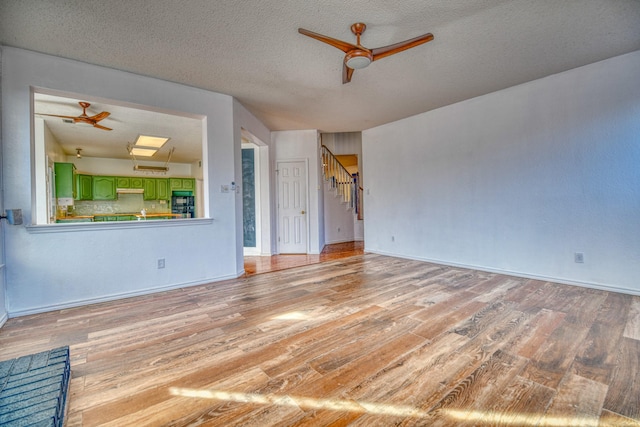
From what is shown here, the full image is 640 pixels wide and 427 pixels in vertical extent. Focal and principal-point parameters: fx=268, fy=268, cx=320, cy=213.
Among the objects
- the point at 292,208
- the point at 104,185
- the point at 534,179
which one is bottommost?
the point at 292,208

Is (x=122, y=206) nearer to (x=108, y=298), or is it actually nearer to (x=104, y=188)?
(x=104, y=188)

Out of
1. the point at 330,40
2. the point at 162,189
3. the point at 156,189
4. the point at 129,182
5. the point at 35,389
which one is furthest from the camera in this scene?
the point at 162,189

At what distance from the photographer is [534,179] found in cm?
371

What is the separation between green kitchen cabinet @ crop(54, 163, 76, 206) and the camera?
6.03 metres

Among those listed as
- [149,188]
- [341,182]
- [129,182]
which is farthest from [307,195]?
[129,182]

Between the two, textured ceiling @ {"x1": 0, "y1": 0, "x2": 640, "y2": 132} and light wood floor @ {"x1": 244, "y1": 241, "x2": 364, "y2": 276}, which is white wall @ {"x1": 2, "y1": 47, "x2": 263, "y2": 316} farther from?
light wood floor @ {"x1": 244, "y1": 241, "x2": 364, "y2": 276}

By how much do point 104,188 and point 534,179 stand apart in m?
10.1

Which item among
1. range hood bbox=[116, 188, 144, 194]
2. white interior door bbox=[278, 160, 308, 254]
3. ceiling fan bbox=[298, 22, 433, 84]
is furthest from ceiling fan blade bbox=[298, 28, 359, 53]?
range hood bbox=[116, 188, 144, 194]

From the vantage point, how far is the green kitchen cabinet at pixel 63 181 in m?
6.03

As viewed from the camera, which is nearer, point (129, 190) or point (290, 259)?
Result: point (290, 259)

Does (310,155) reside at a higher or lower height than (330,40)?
lower

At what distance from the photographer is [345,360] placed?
6.16 feet

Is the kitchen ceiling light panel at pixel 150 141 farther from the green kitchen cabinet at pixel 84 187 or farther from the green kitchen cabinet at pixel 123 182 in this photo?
the green kitchen cabinet at pixel 84 187

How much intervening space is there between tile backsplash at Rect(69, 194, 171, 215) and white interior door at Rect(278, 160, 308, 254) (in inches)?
Answer: 210
